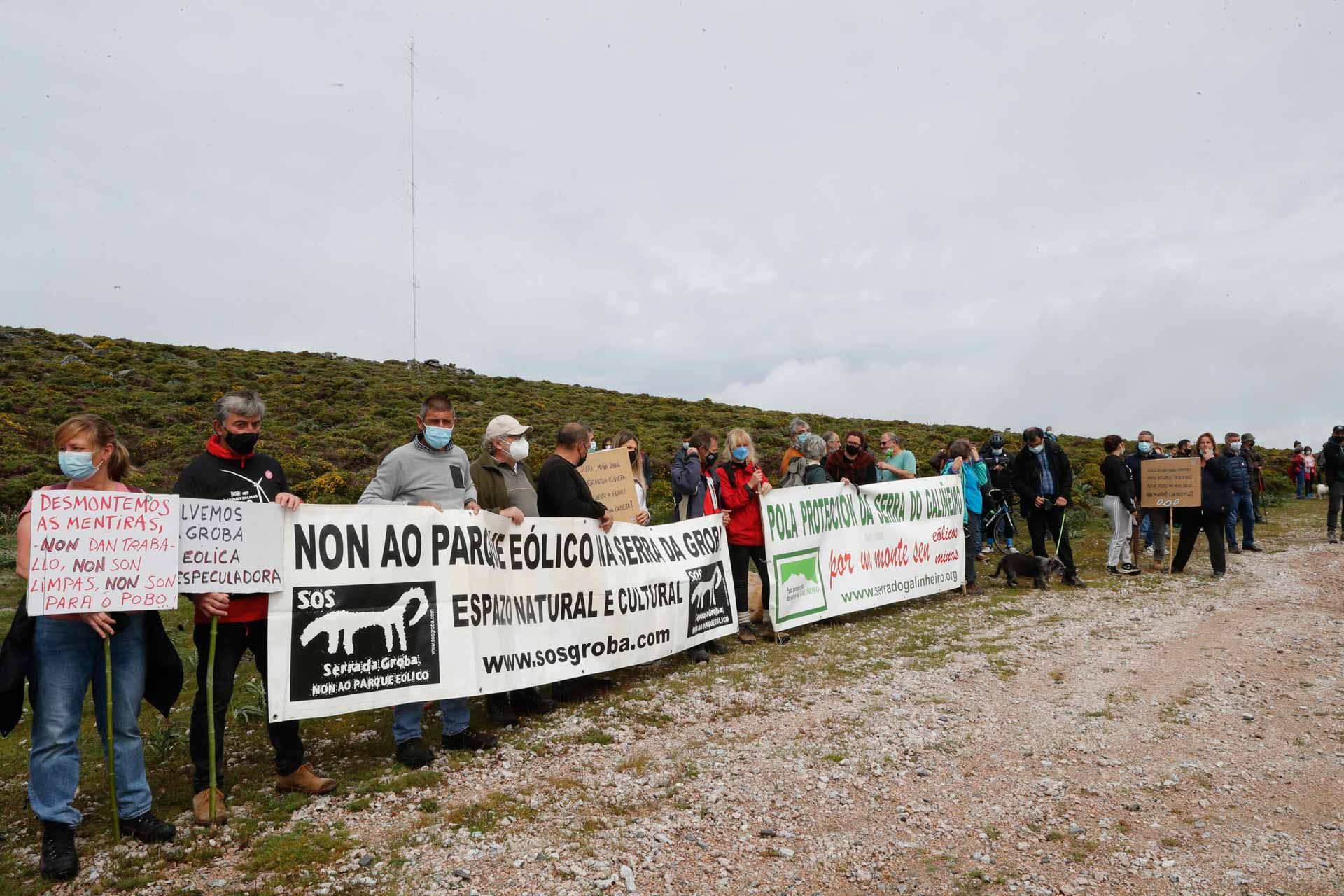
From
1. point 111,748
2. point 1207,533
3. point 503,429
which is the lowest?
point 111,748

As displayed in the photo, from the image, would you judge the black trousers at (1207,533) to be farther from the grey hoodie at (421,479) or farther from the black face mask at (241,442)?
the black face mask at (241,442)

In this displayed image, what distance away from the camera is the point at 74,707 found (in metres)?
4.15

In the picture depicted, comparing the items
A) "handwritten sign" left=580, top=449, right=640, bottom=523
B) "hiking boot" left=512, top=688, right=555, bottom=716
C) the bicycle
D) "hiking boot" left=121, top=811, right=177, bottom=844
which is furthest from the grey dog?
"hiking boot" left=121, top=811, right=177, bottom=844

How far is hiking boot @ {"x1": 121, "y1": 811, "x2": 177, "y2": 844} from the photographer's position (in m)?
4.24

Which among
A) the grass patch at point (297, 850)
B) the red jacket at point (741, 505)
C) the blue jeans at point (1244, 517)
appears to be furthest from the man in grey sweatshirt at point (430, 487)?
the blue jeans at point (1244, 517)

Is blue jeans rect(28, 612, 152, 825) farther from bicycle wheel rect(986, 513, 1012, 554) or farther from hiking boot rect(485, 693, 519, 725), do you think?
bicycle wheel rect(986, 513, 1012, 554)

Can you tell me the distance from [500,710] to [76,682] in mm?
2989

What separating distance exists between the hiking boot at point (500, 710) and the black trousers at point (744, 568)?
3.17 metres

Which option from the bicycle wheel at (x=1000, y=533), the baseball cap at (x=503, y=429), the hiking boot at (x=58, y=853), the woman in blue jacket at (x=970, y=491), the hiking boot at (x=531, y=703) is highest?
the baseball cap at (x=503, y=429)

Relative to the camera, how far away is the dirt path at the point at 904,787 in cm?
388

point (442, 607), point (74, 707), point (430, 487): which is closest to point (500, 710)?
point (442, 607)

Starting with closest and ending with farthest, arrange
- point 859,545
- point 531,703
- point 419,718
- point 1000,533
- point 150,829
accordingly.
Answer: point 150,829
point 419,718
point 531,703
point 859,545
point 1000,533

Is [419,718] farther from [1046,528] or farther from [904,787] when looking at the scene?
[1046,528]

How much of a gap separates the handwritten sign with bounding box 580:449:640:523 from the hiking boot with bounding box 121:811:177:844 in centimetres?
553
